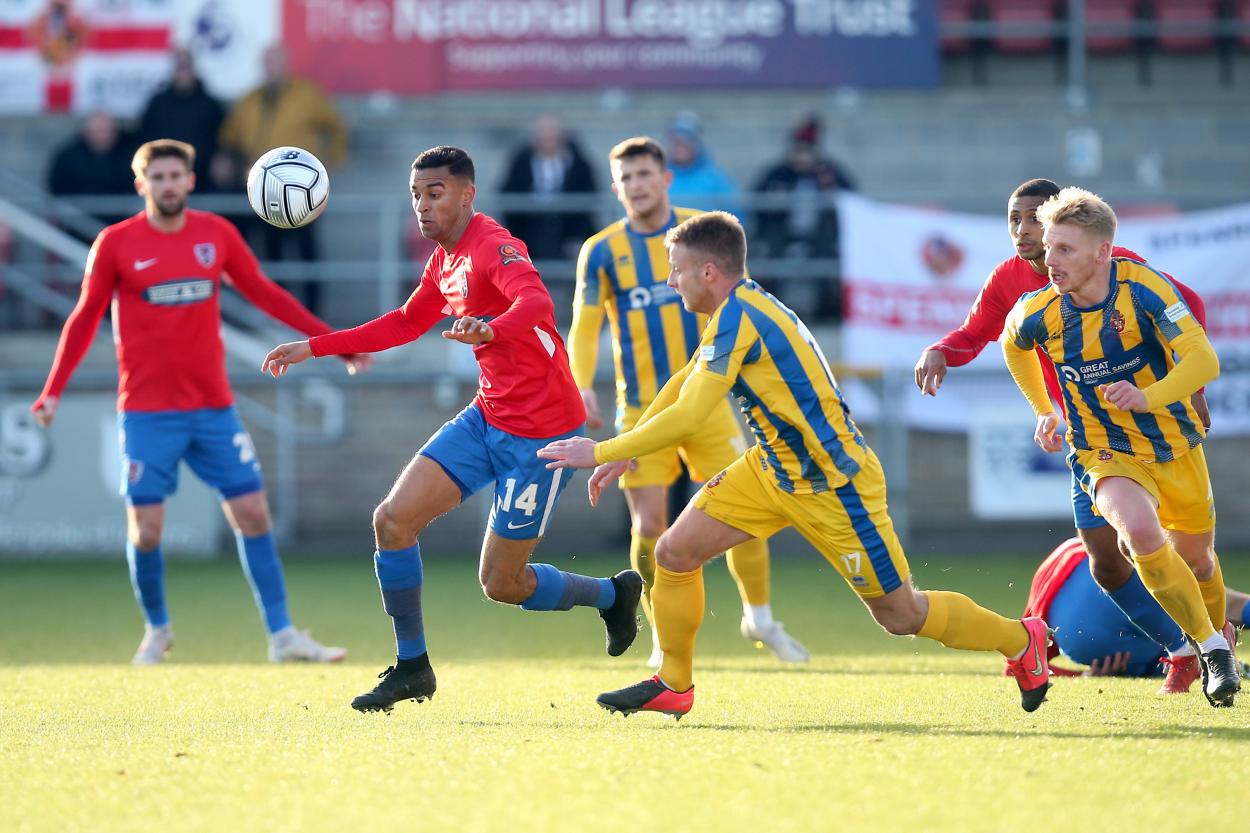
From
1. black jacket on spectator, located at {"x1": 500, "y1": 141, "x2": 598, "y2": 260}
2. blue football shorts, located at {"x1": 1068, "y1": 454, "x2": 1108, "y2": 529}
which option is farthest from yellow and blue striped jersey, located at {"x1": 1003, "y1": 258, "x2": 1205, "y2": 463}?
black jacket on spectator, located at {"x1": 500, "y1": 141, "x2": 598, "y2": 260}

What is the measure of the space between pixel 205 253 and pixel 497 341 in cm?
276

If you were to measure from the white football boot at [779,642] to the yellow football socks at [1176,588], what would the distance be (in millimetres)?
2250

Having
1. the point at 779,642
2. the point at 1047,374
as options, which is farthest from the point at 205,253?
the point at 1047,374

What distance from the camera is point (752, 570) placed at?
26.6 ft

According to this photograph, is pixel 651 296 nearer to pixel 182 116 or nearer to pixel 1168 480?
pixel 1168 480

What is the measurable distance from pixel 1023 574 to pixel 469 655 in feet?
15.9

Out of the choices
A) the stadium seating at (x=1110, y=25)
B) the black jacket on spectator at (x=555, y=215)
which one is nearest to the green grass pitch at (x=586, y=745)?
the black jacket on spectator at (x=555, y=215)

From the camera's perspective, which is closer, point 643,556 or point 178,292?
point 643,556

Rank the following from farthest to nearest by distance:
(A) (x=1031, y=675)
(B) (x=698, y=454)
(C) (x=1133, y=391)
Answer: (B) (x=698, y=454) < (A) (x=1031, y=675) < (C) (x=1133, y=391)

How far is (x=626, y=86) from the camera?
15.4 metres

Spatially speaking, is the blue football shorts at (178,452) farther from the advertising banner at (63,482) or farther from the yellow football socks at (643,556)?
the advertising banner at (63,482)

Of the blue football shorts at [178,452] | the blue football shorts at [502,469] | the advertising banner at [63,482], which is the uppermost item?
the blue football shorts at [502,469]

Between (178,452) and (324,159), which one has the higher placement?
(324,159)

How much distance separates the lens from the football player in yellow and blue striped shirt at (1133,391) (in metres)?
5.81
